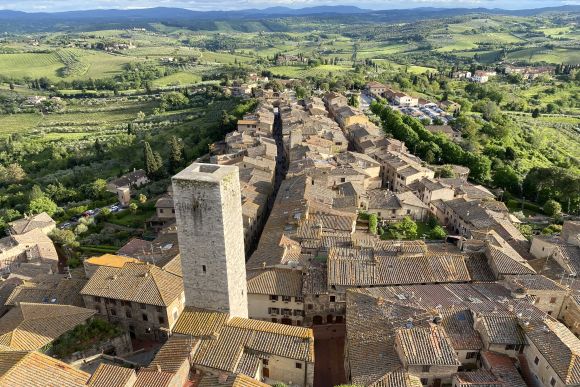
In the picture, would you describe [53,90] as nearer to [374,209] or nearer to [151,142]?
[151,142]

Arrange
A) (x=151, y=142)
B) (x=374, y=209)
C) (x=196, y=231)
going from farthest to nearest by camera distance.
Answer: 1. (x=151, y=142)
2. (x=374, y=209)
3. (x=196, y=231)

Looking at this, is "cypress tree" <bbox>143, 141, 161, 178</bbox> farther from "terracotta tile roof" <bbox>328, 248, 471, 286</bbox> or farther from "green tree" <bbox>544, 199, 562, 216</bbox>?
"green tree" <bbox>544, 199, 562, 216</bbox>

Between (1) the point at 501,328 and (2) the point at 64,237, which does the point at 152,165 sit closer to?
(2) the point at 64,237

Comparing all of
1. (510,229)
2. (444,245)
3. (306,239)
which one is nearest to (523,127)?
(510,229)

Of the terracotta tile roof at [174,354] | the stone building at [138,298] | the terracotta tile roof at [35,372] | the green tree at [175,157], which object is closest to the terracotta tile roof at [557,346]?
the terracotta tile roof at [174,354]

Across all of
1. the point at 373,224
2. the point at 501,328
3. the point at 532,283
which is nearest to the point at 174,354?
the point at 501,328
